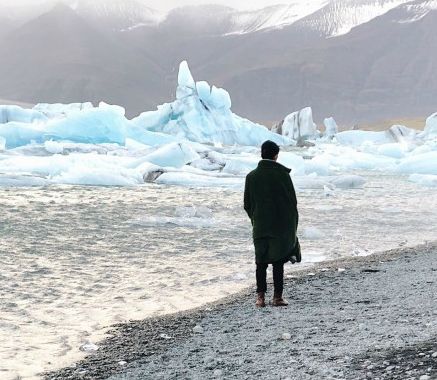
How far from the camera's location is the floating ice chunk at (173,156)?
28.3 meters

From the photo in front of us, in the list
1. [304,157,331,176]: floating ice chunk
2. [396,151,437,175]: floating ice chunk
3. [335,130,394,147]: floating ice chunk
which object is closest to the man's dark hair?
[304,157,331,176]: floating ice chunk

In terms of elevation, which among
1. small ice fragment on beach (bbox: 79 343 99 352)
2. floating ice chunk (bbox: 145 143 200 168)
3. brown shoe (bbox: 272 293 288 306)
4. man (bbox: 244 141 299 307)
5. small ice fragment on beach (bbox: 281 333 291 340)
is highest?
floating ice chunk (bbox: 145 143 200 168)

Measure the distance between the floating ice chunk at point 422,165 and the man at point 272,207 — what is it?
26367 mm

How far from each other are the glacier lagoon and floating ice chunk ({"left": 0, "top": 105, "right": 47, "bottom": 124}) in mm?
126

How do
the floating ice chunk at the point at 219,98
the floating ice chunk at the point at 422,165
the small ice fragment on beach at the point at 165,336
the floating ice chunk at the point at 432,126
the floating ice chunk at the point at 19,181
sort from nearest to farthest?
the small ice fragment on beach at the point at 165,336
the floating ice chunk at the point at 19,181
the floating ice chunk at the point at 422,165
the floating ice chunk at the point at 219,98
the floating ice chunk at the point at 432,126

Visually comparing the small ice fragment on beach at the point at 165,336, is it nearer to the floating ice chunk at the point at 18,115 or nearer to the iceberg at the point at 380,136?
the floating ice chunk at the point at 18,115

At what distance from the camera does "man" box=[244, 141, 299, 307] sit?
659 cm

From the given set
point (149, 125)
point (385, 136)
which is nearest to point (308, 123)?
point (385, 136)

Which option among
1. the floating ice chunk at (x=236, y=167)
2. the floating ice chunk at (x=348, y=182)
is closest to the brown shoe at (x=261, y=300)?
the floating ice chunk at (x=348, y=182)

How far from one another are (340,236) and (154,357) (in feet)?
28.3

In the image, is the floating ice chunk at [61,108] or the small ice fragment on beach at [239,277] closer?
the small ice fragment on beach at [239,277]

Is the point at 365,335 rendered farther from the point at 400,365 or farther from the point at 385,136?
the point at 385,136

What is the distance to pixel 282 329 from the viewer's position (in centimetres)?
629

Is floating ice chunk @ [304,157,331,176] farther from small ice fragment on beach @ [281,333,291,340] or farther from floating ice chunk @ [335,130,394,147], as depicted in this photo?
floating ice chunk @ [335,130,394,147]
